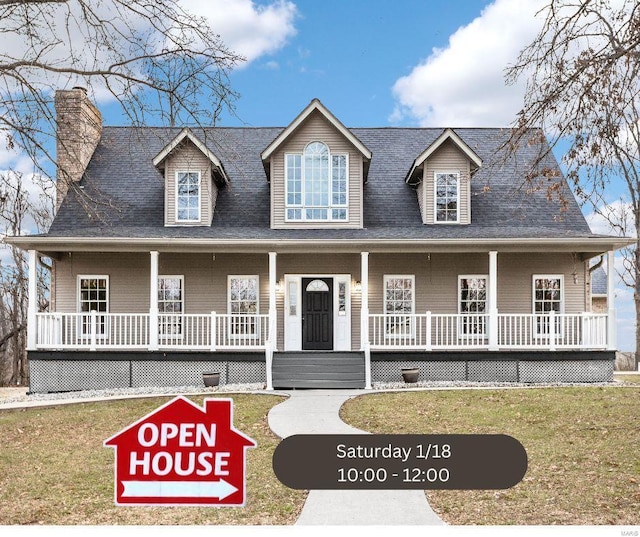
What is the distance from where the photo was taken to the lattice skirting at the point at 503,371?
13.7 m

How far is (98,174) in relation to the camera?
15.4 meters

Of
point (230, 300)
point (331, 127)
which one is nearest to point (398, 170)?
point (331, 127)

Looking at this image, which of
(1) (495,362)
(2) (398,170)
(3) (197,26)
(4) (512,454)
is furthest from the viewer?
(2) (398,170)

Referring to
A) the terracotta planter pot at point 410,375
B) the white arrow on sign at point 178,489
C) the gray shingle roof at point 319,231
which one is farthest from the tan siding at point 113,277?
the white arrow on sign at point 178,489

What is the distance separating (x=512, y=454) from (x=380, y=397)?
7.03m

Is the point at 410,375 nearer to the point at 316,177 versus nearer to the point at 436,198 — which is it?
the point at 436,198

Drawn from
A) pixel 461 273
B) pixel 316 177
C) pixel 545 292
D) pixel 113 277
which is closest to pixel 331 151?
pixel 316 177

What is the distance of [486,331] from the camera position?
1513cm

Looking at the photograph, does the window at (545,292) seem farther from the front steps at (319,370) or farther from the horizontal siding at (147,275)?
the horizontal siding at (147,275)

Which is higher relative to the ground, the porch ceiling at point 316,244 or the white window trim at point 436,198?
the white window trim at point 436,198

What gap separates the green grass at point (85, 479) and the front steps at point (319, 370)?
5.01 meters

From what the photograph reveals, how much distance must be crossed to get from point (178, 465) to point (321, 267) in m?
12.9

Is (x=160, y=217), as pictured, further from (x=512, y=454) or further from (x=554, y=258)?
(x=512, y=454)

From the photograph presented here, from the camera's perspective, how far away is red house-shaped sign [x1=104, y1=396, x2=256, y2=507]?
2771 millimetres
